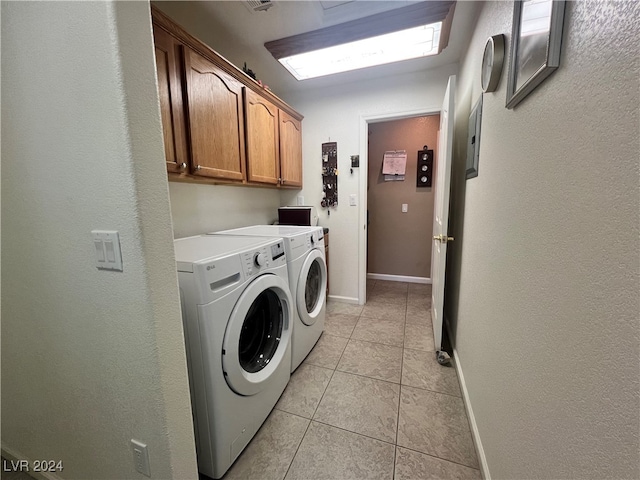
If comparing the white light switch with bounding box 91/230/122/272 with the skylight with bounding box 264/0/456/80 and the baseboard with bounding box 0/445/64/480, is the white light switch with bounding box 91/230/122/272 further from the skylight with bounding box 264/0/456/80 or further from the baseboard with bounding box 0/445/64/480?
the skylight with bounding box 264/0/456/80

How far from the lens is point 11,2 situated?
717 millimetres

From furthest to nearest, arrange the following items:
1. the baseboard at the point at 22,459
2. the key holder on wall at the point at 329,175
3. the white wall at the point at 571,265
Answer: the key holder on wall at the point at 329,175
the baseboard at the point at 22,459
the white wall at the point at 571,265

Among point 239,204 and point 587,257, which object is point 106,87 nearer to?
point 587,257

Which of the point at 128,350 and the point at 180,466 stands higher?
the point at 128,350

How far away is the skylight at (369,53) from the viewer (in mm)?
1695

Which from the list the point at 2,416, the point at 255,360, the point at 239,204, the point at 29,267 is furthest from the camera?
the point at 239,204

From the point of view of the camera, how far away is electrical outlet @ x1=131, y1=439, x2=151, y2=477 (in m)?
0.80

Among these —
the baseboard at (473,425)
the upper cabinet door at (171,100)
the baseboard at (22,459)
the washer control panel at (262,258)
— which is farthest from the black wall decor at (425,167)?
the baseboard at (22,459)

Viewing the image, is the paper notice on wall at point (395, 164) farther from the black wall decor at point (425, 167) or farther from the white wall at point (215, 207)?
the white wall at point (215, 207)

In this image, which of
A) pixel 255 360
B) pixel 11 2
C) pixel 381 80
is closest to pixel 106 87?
pixel 11 2

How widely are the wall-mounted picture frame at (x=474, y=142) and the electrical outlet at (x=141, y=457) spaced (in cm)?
184

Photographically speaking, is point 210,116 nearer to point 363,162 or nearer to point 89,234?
point 89,234

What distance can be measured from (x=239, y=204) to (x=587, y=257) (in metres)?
2.20

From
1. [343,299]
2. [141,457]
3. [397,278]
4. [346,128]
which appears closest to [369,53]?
[346,128]
